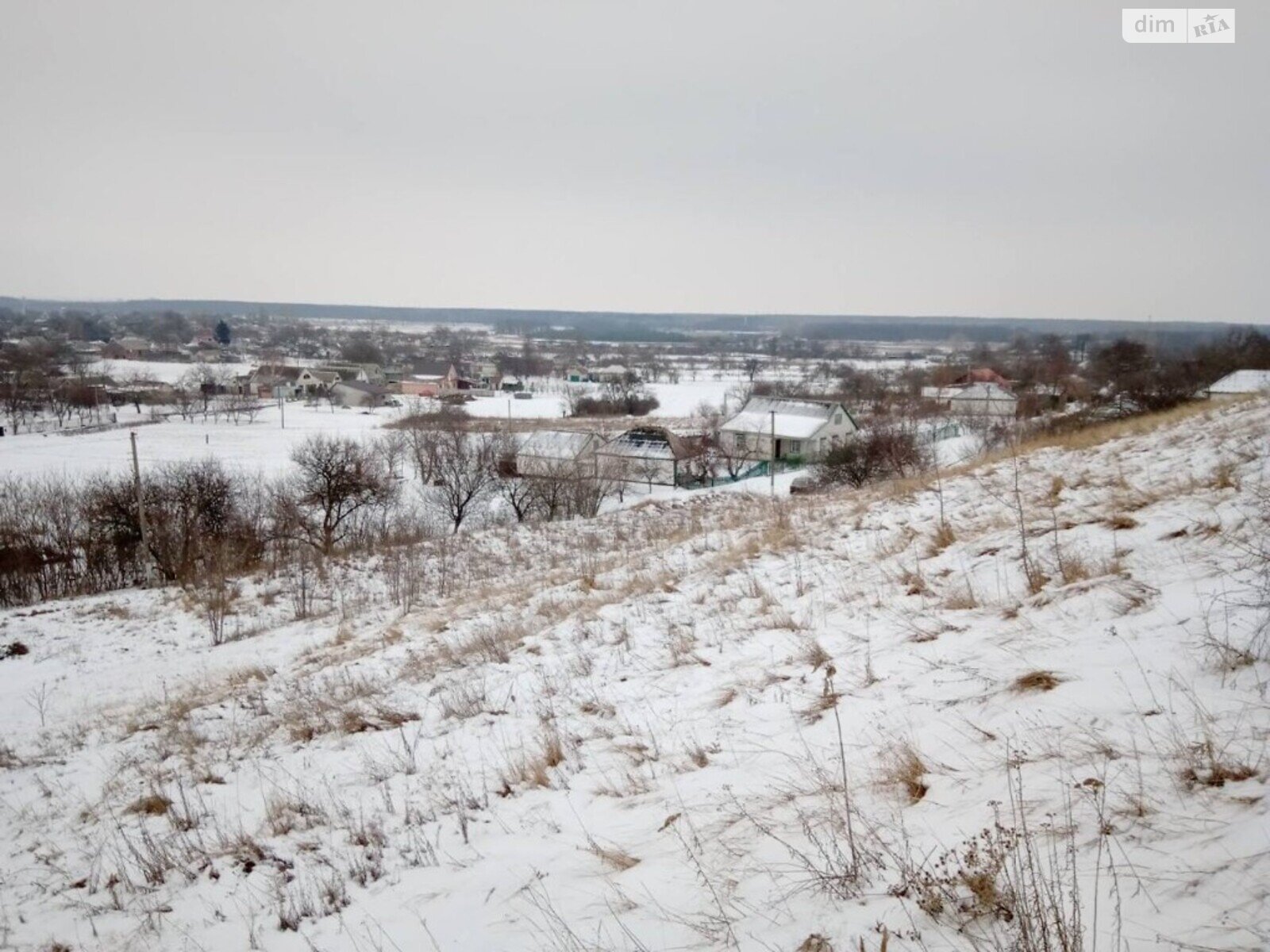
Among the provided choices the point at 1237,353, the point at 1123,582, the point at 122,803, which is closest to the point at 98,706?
the point at 122,803

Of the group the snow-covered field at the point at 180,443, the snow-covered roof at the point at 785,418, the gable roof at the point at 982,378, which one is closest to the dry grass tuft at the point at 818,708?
the snow-covered field at the point at 180,443

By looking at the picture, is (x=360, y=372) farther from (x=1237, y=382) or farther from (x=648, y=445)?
(x=1237, y=382)

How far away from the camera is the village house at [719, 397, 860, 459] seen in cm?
4244

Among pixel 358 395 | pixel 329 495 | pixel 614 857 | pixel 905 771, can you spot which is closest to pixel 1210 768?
pixel 905 771

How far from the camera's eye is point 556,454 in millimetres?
32125

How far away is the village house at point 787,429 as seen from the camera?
42.4m

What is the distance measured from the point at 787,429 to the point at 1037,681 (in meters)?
40.4

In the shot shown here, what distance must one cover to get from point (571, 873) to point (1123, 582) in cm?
376

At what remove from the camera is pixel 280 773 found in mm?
5105

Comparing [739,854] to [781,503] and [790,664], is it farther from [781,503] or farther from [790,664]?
[781,503]

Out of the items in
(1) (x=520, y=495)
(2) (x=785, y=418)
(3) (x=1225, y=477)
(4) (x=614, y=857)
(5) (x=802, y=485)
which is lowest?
(1) (x=520, y=495)

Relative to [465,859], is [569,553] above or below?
below

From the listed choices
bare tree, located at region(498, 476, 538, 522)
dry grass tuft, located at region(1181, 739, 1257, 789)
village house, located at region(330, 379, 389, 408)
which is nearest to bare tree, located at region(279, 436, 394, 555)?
bare tree, located at region(498, 476, 538, 522)

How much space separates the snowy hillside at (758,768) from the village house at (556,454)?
21.1 meters
